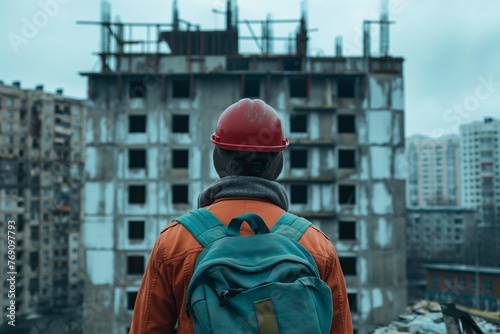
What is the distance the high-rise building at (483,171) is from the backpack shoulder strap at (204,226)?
6423 centimetres

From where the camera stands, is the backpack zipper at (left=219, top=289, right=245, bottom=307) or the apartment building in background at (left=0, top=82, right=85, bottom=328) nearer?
the backpack zipper at (left=219, top=289, right=245, bottom=307)

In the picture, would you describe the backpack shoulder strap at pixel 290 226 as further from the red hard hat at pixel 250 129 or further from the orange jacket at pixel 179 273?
the red hard hat at pixel 250 129

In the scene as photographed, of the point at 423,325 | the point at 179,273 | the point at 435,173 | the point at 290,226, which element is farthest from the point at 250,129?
the point at 435,173

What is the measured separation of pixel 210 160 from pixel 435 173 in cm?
6833

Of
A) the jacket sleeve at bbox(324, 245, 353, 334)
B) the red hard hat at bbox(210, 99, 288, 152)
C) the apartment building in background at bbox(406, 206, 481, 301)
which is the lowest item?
the apartment building in background at bbox(406, 206, 481, 301)

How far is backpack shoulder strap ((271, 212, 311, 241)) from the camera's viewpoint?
185 centimetres

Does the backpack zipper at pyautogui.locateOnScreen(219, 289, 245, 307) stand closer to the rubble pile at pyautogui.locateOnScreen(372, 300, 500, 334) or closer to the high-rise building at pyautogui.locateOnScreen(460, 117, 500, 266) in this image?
the rubble pile at pyautogui.locateOnScreen(372, 300, 500, 334)

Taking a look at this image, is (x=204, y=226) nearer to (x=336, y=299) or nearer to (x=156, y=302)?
(x=156, y=302)

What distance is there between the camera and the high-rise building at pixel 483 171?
62.0 meters

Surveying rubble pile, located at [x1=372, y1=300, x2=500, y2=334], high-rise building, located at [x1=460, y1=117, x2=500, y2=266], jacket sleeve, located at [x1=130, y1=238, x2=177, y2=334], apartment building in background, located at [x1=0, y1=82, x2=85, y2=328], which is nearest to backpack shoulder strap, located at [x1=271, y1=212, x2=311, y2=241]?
jacket sleeve, located at [x1=130, y1=238, x2=177, y2=334]

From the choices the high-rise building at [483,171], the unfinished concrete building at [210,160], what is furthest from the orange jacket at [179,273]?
the high-rise building at [483,171]

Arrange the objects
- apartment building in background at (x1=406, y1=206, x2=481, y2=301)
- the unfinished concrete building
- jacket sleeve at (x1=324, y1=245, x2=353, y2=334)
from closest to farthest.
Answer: jacket sleeve at (x1=324, y1=245, x2=353, y2=334)
the unfinished concrete building
apartment building in background at (x1=406, y1=206, x2=481, y2=301)

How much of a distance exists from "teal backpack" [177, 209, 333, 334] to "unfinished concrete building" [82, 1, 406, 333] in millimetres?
22272

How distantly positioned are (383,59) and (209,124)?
944cm
